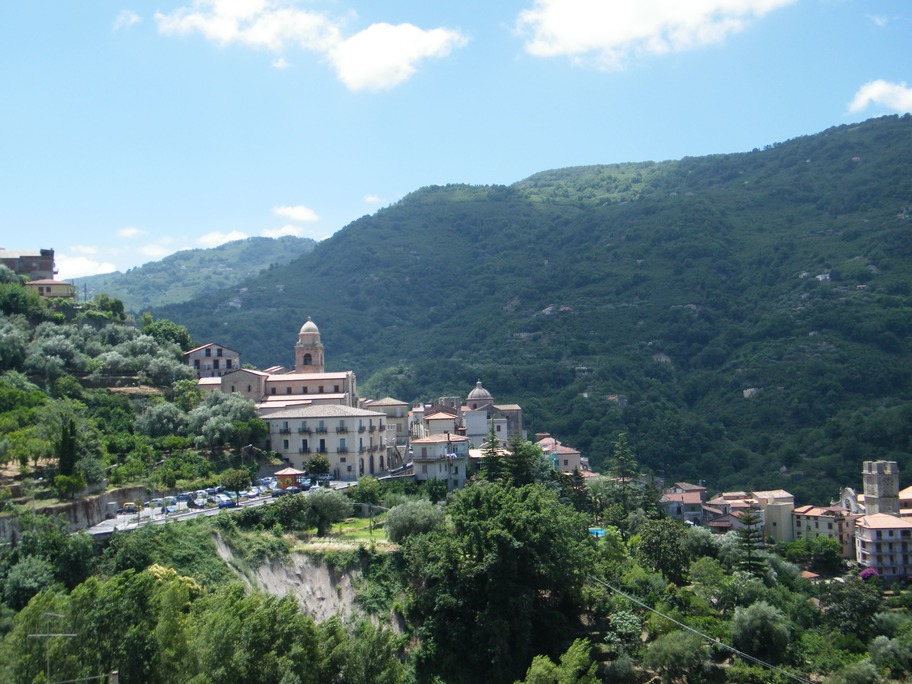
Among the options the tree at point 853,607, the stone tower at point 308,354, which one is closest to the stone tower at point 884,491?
the tree at point 853,607

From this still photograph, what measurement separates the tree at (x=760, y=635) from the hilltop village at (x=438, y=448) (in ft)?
40.8

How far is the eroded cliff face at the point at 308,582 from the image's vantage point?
161 feet

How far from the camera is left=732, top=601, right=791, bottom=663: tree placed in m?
50.7

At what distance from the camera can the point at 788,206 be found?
7505 inches

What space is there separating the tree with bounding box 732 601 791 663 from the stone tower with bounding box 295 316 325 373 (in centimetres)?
4208

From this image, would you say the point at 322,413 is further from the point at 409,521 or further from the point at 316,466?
the point at 409,521

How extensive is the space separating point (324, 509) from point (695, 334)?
105793mm

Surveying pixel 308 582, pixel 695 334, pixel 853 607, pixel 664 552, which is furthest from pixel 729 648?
pixel 695 334

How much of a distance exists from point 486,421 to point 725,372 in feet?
230

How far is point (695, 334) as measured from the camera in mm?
151750

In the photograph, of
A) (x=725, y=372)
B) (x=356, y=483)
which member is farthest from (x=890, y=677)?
(x=725, y=372)

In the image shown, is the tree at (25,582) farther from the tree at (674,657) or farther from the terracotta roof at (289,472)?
the tree at (674,657)

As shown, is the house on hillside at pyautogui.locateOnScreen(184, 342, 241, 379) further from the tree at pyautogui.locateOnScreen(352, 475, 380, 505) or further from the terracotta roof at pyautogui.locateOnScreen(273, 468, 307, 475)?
the tree at pyautogui.locateOnScreen(352, 475, 380, 505)

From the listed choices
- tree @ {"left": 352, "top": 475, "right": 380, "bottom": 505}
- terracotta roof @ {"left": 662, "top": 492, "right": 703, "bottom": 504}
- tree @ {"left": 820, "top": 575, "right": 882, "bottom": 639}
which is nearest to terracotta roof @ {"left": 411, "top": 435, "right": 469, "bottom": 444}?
tree @ {"left": 352, "top": 475, "right": 380, "bottom": 505}
